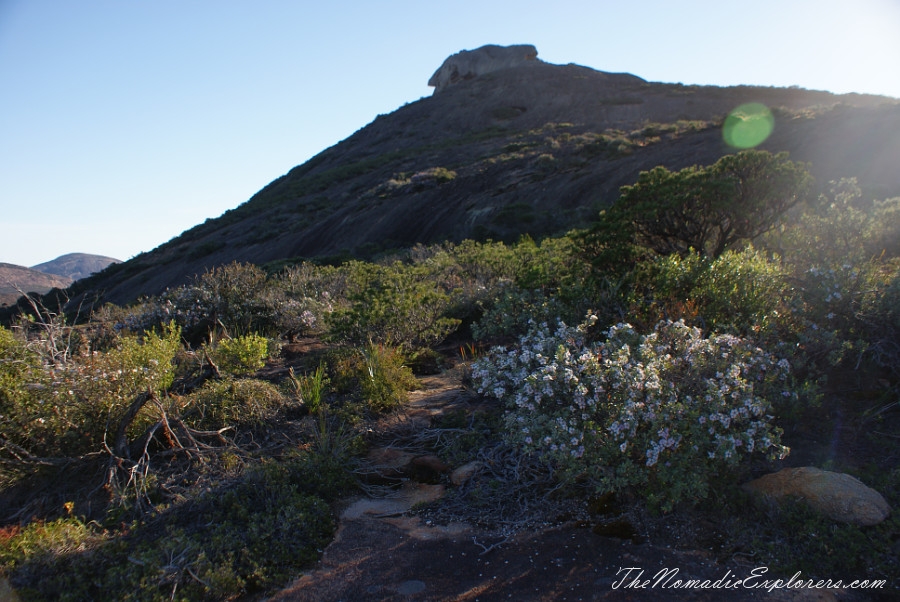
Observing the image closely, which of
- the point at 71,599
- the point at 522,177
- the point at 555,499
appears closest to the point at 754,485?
the point at 555,499

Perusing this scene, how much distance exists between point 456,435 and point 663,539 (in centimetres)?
181

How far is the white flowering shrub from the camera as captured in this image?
3291 mm

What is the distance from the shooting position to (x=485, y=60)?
69000 millimetres

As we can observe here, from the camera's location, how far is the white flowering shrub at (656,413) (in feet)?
10.8

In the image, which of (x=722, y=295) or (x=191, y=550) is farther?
(x=722, y=295)

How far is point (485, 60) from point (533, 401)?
71757 millimetres

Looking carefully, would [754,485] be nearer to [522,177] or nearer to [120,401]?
[120,401]

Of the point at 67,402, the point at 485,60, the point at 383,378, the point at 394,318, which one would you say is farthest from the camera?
the point at 485,60

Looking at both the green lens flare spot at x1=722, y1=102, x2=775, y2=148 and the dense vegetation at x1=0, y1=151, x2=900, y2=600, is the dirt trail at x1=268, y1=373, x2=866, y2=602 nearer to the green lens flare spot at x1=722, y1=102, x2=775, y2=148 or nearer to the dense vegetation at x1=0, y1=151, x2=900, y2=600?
the dense vegetation at x1=0, y1=151, x2=900, y2=600

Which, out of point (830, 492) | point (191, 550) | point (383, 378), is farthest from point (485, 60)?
point (191, 550)

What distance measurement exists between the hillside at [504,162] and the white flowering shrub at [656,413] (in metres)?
10.6

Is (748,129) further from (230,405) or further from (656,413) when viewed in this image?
(230,405)

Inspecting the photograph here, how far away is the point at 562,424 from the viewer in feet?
11.3

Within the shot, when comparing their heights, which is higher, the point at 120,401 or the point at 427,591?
the point at 120,401
